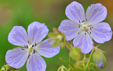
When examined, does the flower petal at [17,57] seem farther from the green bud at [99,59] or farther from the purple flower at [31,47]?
the green bud at [99,59]

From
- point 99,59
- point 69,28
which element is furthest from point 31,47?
point 99,59

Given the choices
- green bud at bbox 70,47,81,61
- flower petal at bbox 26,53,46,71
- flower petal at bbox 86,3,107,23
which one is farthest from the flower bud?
flower petal at bbox 86,3,107,23

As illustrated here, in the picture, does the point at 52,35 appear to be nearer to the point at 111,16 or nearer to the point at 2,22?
the point at 2,22

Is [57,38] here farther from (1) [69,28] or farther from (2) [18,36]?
(2) [18,36]

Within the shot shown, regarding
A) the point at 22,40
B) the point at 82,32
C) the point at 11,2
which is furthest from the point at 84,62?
the point at 11,2

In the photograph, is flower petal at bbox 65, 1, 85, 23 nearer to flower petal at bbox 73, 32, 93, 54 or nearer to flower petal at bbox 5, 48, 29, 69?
flower petal at bbox 73, 32, 93, 54

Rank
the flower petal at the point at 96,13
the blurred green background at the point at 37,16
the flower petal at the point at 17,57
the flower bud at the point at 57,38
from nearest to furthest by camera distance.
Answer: the flower bud at the point at 57,38
the flower petal at the point at 17,57
the flower petal at the point at 96,13
the blurred green background at the point at 37,16

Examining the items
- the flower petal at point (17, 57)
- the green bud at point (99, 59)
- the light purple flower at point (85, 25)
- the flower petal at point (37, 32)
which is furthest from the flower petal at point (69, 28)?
the flower petal at point (17, 57)
